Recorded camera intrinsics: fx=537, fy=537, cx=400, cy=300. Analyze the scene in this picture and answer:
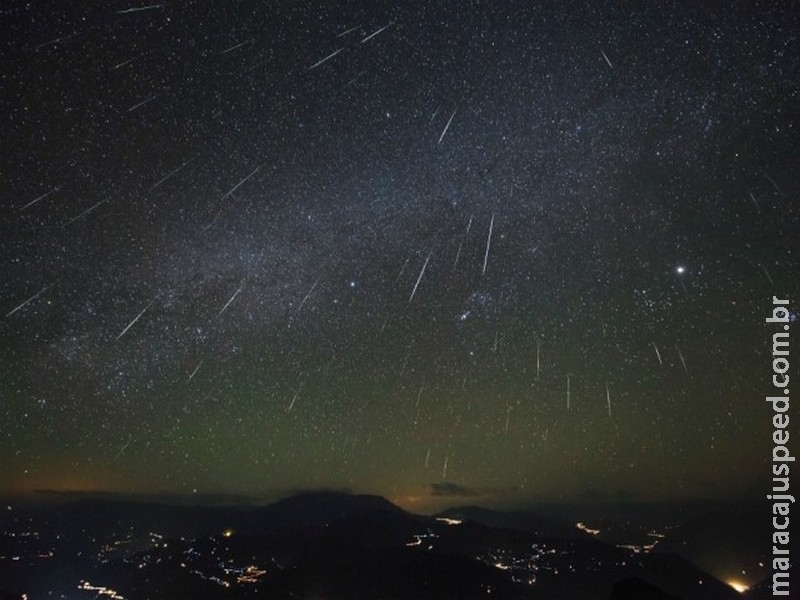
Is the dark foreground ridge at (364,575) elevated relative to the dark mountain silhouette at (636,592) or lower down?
lower down

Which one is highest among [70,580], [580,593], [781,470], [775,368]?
[775,368]

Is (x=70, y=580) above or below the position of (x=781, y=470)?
below

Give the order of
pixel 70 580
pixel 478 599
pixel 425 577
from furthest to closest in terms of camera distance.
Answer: pixel 70 580 < pixel 425 577 < pixel 478 599

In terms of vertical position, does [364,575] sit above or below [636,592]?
below

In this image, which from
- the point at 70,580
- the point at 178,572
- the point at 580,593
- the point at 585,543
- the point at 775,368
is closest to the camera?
the point at 775,368

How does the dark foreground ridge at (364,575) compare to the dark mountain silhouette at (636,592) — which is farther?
the dark foreground ridge at (364,575)

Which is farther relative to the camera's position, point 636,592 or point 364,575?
point 364,575

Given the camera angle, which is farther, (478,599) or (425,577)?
(425,577)

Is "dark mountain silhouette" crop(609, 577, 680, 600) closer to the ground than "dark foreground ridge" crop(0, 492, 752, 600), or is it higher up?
higher up

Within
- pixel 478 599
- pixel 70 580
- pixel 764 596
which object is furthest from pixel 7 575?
pixel 764 596

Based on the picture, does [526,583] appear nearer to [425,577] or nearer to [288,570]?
[425,577]

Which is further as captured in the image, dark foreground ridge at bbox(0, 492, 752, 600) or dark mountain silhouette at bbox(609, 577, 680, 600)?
dark foreground ridge at bbox(0, 492, 752, 600)
